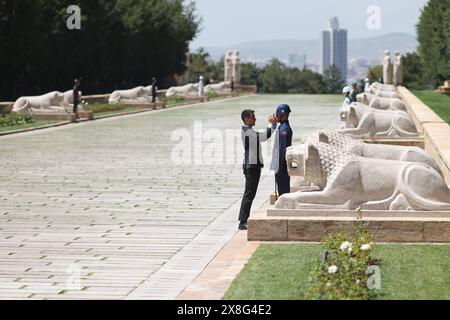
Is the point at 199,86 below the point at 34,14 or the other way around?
below

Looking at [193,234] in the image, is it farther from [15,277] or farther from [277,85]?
[277,85]

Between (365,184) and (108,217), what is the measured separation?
15.1 ft

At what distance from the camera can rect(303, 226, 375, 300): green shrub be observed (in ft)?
29.2

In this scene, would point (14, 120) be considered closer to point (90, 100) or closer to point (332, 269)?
point (90, 100)

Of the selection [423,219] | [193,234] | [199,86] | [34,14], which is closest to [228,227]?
[193,234]

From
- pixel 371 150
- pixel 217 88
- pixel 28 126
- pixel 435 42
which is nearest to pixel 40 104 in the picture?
pixel 28 126

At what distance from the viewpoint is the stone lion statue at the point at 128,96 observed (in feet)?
176

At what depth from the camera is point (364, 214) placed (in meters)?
12.9

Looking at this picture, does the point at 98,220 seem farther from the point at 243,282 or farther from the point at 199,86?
the point at 199,86

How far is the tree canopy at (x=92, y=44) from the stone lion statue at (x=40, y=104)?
23.5ft
